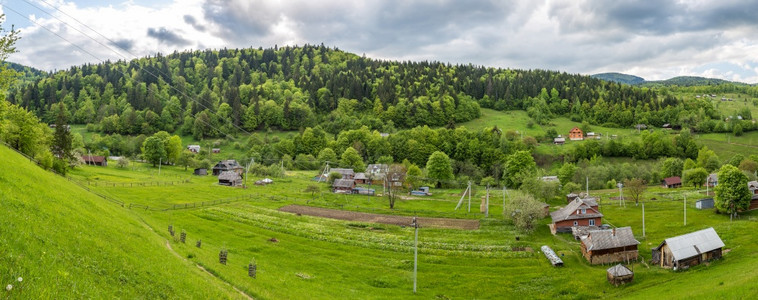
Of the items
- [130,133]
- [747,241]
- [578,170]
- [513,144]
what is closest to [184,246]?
[747,241]

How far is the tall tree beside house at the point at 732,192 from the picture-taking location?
Result: 61062 millimetres

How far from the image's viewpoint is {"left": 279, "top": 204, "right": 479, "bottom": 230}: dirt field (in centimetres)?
6825

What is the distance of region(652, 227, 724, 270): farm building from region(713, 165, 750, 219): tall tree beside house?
66.9 ft

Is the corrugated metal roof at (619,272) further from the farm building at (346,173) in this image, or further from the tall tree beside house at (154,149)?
the tall tree beside house at (154,149)

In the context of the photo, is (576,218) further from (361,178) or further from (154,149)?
(154,149)

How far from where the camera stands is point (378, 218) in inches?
2899

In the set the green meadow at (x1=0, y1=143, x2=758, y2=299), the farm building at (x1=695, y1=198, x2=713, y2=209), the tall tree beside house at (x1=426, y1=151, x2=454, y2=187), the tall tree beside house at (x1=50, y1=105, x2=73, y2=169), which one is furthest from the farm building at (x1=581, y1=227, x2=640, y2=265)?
the tall tree beside house at (x1=50, y1=105, x2=73, y2=169)

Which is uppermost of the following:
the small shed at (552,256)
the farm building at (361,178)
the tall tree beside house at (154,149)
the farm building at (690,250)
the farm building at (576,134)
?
the farm building at (576,134)

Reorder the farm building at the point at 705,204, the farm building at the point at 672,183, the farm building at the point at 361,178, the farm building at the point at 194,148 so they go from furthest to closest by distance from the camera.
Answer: the farm building at the point at 194,148, the farm building at the point at 361,178, the farm building at the point at 672,183, the farm building at the point at 705,204

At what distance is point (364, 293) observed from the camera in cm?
3778

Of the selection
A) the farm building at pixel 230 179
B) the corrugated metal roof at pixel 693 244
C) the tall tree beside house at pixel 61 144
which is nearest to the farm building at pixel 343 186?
the farm building at pixel 230 179

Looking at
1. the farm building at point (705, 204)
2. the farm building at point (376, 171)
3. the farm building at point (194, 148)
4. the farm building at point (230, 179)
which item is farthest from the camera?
the farm building at point (194, 148)

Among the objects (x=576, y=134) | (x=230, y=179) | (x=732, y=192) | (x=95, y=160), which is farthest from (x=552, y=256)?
(x=576, y=134)

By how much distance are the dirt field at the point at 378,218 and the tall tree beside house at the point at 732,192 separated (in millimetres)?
34930
